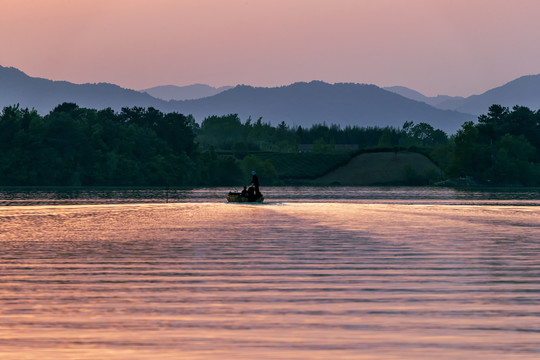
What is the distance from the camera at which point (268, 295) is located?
18.6m

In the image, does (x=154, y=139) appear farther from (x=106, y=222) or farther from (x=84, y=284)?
(x=84, y=284)

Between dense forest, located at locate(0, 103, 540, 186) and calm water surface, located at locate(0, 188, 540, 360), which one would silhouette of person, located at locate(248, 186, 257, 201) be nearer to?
calm water surface, located at locate(0, 188, 540, 360)

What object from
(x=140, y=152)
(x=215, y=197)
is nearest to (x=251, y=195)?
(x=215, y=197)

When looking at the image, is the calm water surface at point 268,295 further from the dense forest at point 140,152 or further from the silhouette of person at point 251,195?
the dense forest at point 140,152

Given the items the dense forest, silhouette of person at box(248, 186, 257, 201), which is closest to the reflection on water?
silhouette of person at box(248, 186, 257, 201)

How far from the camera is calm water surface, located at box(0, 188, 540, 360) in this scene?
13.4 metres

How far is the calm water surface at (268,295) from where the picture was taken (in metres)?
13.4

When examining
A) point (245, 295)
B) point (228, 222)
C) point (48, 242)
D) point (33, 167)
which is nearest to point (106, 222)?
point (228, 222)

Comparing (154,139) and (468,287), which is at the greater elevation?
(154,139)

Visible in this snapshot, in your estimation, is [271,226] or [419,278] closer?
[419,278]

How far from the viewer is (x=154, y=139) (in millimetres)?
181125

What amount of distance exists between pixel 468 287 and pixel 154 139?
16399 centimetres

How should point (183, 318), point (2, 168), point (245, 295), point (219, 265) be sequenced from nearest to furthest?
point (183, 318)
point (245, 295)
point (219, 265)
point (2, 168)

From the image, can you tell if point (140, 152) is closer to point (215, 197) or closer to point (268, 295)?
point (215, 197)
